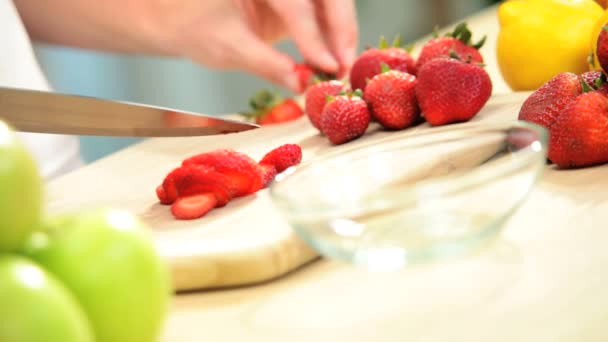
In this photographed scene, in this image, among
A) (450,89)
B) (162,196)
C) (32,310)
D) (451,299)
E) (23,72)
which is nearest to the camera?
(32,310)

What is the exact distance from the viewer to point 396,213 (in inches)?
22.9

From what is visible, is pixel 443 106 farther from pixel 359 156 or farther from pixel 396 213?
pixel 396 213

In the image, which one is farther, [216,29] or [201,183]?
[216,29]

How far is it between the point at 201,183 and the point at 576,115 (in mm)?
391

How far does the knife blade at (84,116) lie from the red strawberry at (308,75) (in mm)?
606

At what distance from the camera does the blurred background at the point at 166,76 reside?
2426 mm

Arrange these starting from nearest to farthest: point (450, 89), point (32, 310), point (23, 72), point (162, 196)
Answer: point (32, 310)
point (162, 196)
point (450, 89)
point (23, 72)

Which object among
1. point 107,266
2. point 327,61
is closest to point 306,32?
point 327,61

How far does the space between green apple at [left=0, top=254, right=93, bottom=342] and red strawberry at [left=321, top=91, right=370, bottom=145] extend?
700 mm

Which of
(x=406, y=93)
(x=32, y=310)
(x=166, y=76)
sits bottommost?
(x=166, y=76)

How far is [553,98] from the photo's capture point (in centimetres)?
84

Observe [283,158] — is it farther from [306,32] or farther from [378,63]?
[306,32]

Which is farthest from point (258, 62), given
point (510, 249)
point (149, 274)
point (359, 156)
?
point (149, 274)

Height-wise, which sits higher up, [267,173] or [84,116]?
[84,116]
